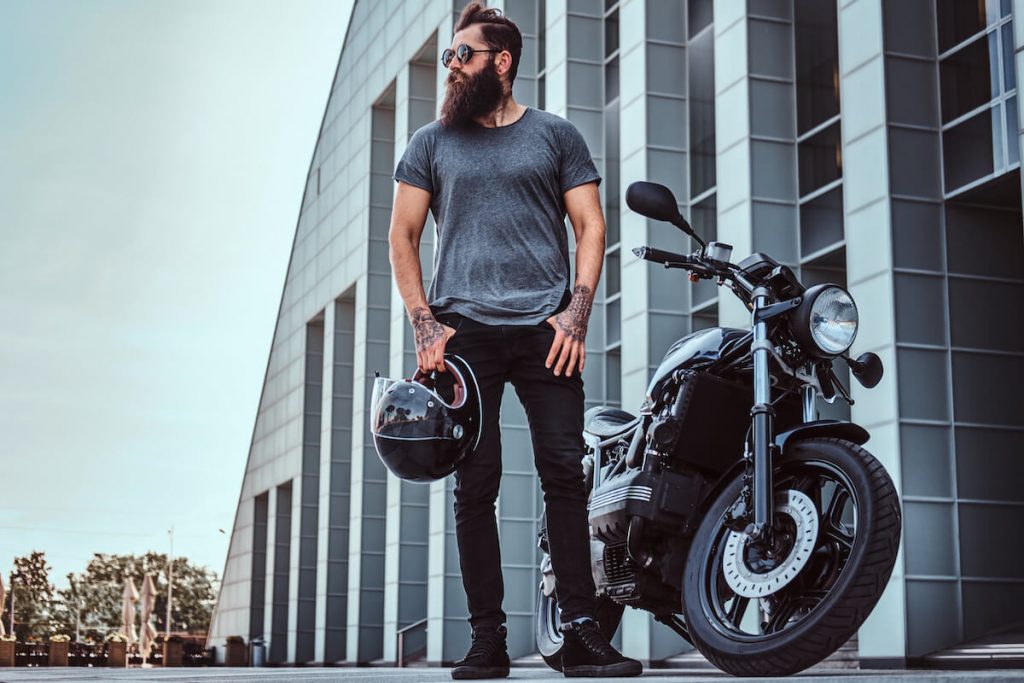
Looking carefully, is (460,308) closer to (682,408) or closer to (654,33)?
(682,408)

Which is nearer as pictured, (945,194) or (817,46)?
(945,194)

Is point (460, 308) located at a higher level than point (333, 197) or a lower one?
lower

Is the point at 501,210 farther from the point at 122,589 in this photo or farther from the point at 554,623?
the point at 122,589

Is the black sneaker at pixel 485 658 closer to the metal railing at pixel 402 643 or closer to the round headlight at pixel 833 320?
the round headlight at pixel 833 320

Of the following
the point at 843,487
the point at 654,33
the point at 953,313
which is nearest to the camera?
the point at 843,487

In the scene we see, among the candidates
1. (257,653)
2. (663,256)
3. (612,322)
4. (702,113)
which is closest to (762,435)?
(663,256)

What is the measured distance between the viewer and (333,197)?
3800 cm

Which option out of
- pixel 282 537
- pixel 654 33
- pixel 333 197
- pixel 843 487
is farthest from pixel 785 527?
pixel 282 537

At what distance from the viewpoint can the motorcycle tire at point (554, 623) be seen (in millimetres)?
6258

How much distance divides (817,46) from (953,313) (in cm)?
513

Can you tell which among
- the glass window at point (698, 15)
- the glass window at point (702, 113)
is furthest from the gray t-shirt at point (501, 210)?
the glass window at point (698, 15)

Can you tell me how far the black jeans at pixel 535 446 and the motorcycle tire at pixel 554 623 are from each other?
5.57 feet

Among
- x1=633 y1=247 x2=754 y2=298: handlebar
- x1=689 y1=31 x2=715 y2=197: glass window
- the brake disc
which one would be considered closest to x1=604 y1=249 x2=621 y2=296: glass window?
x1=689 y1=31 x2=715 y2=197: glass window

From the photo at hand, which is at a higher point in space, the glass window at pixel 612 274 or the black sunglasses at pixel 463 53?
the glass window at pixel 612 274
